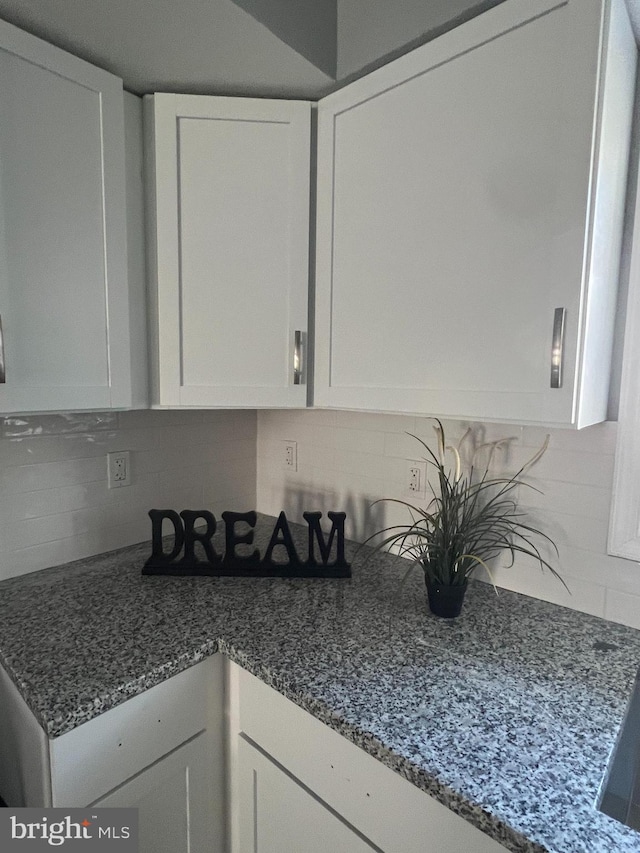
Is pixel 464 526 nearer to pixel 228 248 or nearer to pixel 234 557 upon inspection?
pixel 234 557

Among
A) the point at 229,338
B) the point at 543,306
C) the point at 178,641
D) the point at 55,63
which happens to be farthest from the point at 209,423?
the point at 543,306

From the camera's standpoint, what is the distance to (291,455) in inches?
71.5

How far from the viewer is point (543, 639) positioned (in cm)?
107

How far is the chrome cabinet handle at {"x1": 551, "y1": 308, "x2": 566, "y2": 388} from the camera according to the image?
885mm

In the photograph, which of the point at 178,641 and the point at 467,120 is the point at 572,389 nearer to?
the point at 467,120

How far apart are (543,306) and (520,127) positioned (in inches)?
13.3

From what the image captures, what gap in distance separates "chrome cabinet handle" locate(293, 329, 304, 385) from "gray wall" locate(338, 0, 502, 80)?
2.03 ft

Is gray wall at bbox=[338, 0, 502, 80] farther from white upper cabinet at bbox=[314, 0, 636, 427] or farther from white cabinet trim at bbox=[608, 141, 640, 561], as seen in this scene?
white cabinet trim at bbox=[608, 141, 640, 561]

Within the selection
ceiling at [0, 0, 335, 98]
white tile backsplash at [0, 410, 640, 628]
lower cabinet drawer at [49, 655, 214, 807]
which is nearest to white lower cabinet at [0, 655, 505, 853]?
lower cabinet drawer at [49, 655, 214, 807]

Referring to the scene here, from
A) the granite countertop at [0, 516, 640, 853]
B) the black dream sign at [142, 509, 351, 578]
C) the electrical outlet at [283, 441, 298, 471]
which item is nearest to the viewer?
the granite countertop at [0, 516, 640, 853]

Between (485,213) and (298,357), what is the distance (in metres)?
0.56

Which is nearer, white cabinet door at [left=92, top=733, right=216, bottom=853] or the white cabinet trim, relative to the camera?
white cabinet door at [left=92, top=733, right=216, bottom=853]

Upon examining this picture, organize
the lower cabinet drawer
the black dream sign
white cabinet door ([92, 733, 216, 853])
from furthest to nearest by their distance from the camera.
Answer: the black dream sign < white cabinet door ([92, 733, 216, 853]) < the lower cabinet drawer

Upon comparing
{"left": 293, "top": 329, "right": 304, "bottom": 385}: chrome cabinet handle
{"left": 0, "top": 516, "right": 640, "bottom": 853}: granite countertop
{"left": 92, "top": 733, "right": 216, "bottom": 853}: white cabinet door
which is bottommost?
{"left": 92, "top": 733, "right": 216, "bottom": 853}: white cabinet door
